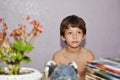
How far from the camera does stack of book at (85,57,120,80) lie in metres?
0.71

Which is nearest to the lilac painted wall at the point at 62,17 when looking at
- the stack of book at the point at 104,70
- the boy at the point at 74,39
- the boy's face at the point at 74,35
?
the boy at the point at 74,39

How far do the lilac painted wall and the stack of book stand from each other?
0.56 meters

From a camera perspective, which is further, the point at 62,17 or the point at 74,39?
the point at 62,17

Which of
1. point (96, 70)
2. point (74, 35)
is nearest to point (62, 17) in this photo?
point (74, 35)

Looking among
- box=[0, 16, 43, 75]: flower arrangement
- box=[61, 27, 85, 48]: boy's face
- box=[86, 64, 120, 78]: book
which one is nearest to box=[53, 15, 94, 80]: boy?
box=[61, 27, 85, 48]: boy's face

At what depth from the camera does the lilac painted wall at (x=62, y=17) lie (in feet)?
4.31

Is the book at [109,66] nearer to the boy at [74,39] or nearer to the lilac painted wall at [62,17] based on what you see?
the boy at [74,39]

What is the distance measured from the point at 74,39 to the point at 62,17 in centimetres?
35

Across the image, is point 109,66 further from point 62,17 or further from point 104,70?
point 62,17

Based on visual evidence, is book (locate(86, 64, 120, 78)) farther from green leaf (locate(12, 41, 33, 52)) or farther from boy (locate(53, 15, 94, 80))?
green leaf (locate(12, 41, 33, 52))

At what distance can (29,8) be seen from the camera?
4.33ft

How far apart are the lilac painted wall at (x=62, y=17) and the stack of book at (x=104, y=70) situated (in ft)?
1.85

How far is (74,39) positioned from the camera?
1.06 meters

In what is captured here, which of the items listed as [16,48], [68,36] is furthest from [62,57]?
[16,48]
